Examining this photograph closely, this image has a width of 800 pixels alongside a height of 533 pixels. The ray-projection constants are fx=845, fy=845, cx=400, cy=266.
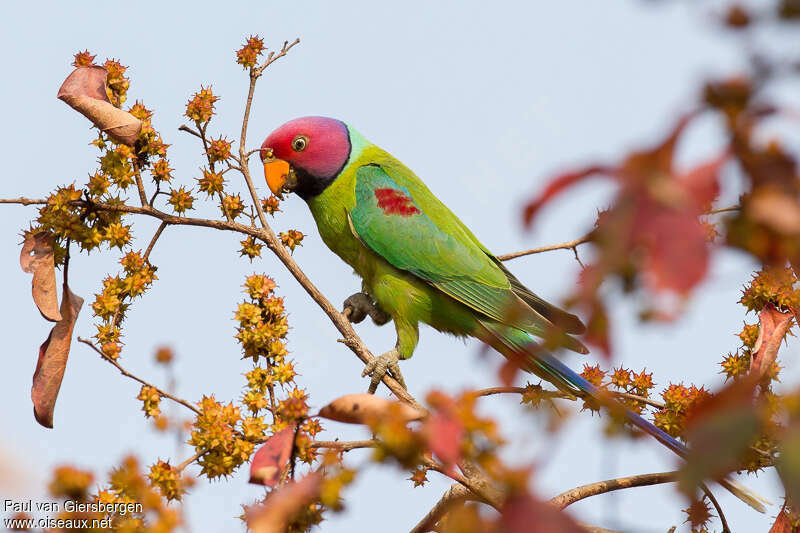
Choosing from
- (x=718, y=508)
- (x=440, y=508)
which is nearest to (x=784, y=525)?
(x=718, y=508)

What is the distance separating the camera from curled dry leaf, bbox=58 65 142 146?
104 inches

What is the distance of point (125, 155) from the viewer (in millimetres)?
2648

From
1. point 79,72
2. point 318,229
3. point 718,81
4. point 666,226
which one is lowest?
point 666,226

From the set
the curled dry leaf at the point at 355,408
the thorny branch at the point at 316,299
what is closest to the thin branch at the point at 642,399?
the thorny branch at the point at 316,299

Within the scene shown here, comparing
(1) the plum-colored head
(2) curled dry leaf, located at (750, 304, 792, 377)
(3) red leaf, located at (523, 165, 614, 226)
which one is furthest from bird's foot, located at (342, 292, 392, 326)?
(3) red leaf, located at (523, 165, 614, 226)

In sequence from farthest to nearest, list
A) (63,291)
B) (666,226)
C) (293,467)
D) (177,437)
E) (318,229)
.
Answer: (318,229)
(63,291)
(177,437)
(293,467)
(666,226)

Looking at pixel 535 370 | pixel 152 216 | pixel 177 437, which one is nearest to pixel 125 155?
pixel 152 216

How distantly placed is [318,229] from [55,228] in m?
1.66

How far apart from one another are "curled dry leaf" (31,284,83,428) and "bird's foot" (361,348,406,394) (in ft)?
3.34

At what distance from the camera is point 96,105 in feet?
8.66

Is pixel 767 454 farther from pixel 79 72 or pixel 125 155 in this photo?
pixel 79 72

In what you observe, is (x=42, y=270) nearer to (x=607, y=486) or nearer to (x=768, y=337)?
(x=607, y=486)

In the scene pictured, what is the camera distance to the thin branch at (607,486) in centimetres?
231

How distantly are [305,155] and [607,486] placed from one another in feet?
7.72
